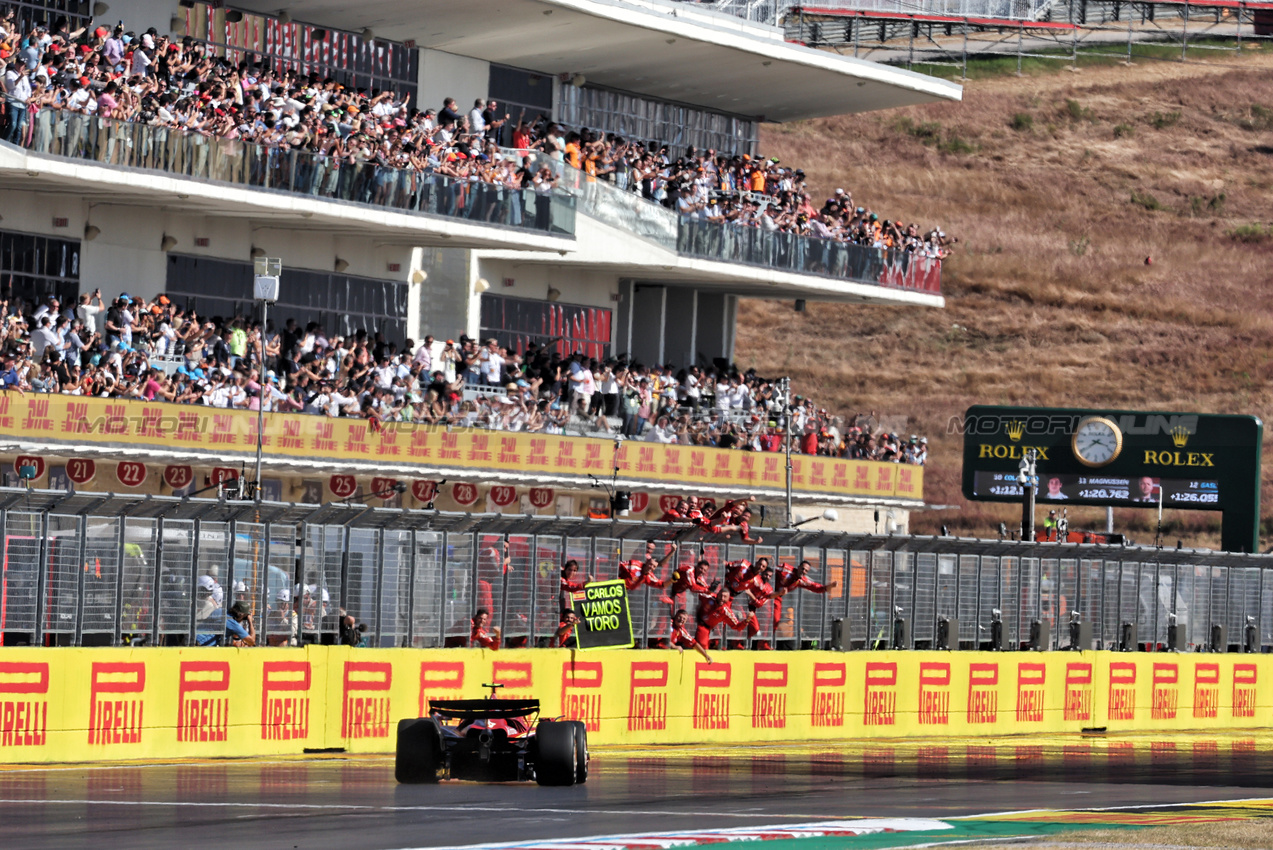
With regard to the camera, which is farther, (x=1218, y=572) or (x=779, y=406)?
(x=779, y=406)

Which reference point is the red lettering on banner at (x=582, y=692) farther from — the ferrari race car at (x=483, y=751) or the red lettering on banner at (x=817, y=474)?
the red lettering on banner at (x=817, y=474)

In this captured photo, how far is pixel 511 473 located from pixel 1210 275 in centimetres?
6811

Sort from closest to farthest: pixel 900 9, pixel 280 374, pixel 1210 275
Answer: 1. pixel 280 374
2. pixel 900 9
3. pixel 1210 275

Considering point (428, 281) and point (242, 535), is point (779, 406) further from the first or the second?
point (242, 535)

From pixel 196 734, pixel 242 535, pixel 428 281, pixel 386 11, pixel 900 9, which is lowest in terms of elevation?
pixel 196 734

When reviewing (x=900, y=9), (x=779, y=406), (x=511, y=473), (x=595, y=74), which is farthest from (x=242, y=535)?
(x=900, y=9)

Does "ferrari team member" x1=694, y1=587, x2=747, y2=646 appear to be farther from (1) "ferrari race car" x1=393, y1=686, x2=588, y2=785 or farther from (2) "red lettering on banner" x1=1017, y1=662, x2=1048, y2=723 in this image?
(1) "ferrari race car" x1=393, y1=686, x2=588, y2=785

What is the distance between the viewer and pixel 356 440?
119 ft

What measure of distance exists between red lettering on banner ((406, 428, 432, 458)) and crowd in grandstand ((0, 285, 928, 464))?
9.3 inches

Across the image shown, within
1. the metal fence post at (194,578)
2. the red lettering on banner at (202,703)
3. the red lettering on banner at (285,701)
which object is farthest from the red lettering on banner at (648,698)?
the metal fence post at (194,578)

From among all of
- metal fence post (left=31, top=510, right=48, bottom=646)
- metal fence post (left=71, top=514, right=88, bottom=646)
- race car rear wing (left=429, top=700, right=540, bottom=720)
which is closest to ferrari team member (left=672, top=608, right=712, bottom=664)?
race car rear wing (left=429, top=700, right=540, bottom=720)

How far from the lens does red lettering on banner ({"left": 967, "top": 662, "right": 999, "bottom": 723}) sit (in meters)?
28.6

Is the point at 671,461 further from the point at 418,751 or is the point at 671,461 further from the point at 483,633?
the point at 418,751

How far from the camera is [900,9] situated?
3627 inches
